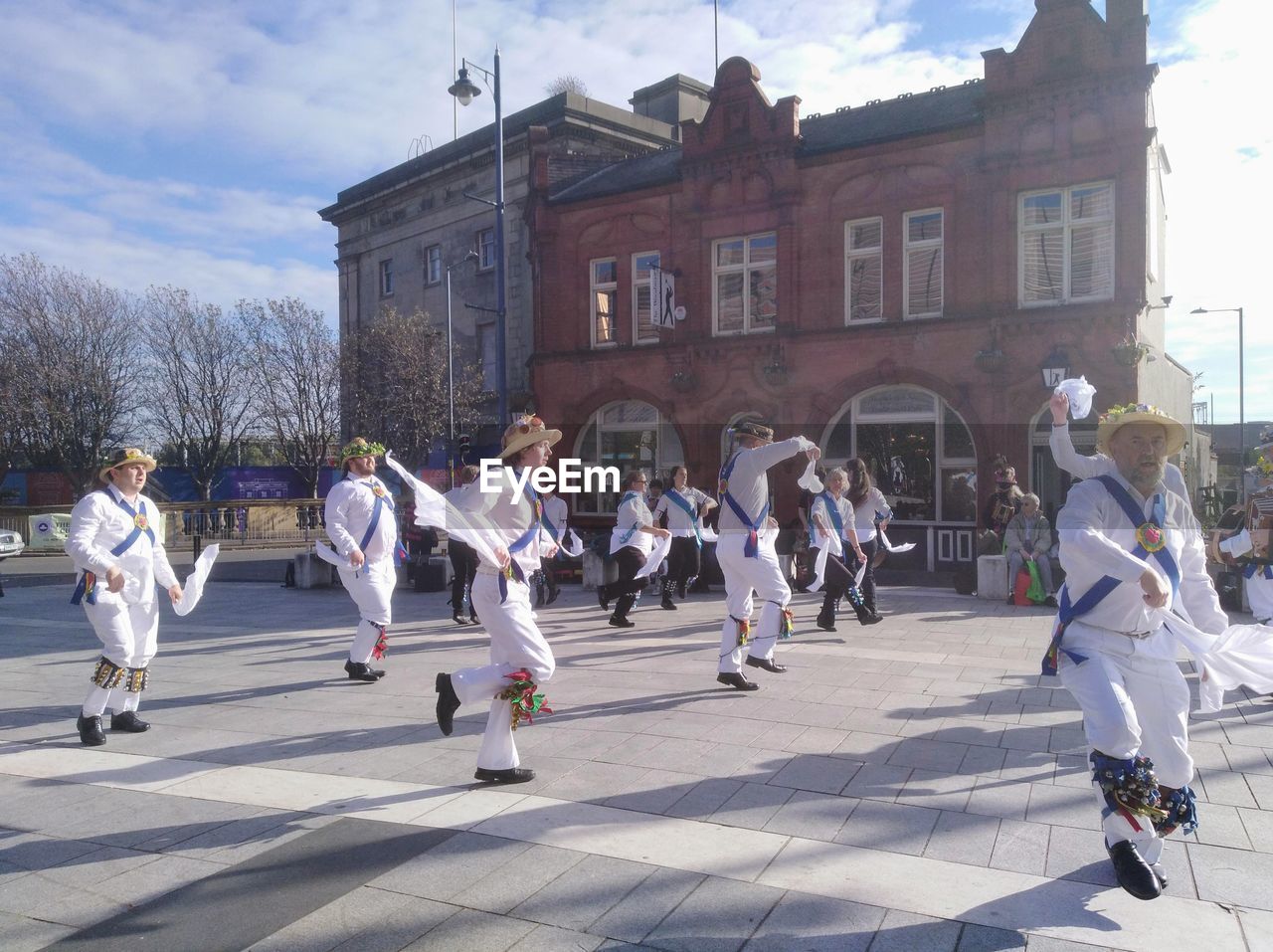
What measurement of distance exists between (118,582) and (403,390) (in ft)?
70.1

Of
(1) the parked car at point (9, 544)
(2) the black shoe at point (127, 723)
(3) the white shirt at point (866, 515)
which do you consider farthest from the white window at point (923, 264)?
(1) the parked car at point (9, 544)

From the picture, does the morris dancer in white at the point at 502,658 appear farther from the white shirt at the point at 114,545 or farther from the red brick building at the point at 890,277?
the red brick building at the point at 890,277

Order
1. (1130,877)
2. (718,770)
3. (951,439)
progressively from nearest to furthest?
(1130,877) → (718,770) → (951,439)

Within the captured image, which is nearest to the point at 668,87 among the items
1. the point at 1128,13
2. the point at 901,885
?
the point at 1128,13

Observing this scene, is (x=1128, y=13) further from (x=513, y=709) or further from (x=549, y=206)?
(x=513, y=709)

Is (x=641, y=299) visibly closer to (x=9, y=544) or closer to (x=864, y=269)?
(x=864, y=269)

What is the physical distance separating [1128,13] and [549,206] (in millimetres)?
12447

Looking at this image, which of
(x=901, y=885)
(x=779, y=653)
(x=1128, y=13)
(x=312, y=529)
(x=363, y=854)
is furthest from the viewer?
(x=312, y=529)

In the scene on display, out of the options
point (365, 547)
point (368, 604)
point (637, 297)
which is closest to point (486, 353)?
point (637, 297)

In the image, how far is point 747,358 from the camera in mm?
20453

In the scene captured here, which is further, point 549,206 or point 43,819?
point 549,206

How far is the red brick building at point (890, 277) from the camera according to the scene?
55.1 feet

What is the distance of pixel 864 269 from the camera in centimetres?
1938

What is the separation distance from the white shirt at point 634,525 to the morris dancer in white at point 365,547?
3.71 metres
